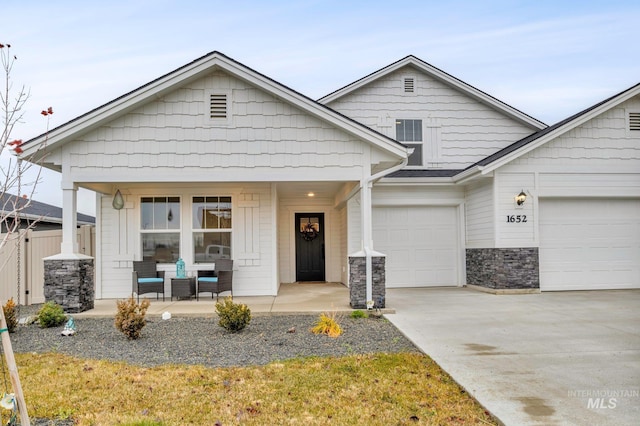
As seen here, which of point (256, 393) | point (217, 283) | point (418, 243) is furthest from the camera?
point (418, 243)

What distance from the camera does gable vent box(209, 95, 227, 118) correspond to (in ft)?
29.1

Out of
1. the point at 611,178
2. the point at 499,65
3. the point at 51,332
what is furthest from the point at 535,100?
the point at 51,332

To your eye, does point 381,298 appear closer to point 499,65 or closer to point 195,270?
point 195,270

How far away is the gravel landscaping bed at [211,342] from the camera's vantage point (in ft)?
18.1

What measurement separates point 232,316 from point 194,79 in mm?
4733

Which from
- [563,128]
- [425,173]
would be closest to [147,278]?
[425,173]

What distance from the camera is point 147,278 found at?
10.1m

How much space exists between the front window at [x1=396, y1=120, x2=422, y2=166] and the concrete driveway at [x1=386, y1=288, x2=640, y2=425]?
4.26m

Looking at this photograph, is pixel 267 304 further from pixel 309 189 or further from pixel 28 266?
pixel 28 266

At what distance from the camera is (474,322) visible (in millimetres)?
7297

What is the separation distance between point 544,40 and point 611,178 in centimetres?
560

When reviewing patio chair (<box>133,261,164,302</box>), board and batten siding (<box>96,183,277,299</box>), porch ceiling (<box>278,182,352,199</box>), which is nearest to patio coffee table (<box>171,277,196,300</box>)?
patio chair (<box>133,261,164,302</box>)

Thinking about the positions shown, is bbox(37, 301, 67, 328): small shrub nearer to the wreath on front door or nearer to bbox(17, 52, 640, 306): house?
bbox(17, 52, 640, 306): house

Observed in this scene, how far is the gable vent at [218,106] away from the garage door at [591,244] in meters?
7.61
